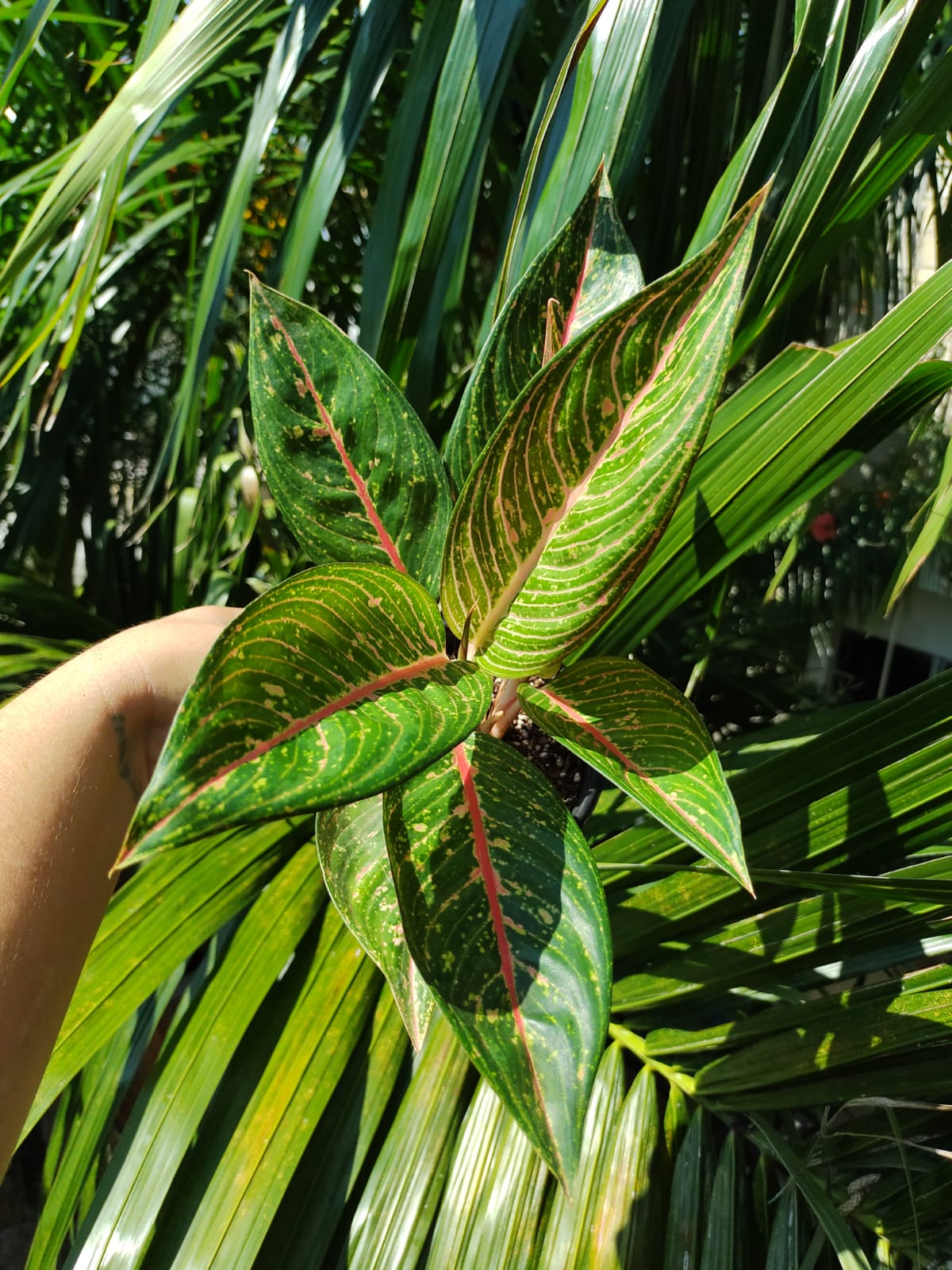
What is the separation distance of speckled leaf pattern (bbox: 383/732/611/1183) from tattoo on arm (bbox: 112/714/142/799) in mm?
197

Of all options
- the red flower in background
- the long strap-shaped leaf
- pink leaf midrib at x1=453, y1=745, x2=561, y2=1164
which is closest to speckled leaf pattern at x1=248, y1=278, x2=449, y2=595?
pink leaf midrib at x1=453, y1=745, x2=561, y2=1164

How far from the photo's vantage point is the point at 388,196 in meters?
0.55

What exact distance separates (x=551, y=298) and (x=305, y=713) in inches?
8.5

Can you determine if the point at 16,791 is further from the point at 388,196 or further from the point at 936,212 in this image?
the point at 936,212

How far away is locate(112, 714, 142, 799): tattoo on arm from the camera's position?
419mm

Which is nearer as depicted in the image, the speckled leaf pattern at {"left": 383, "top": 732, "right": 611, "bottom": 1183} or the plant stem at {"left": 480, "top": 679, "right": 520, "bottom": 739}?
the speckled leaf pattern at {"left": 383, "top": 732, "right": 611, "bottom": 1183}

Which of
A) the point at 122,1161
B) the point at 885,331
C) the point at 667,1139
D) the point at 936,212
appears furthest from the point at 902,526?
the point at 122,1161

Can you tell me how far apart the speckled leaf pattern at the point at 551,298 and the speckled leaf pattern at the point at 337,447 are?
0.11ft

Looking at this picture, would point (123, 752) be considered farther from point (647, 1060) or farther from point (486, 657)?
point (647, 1060)

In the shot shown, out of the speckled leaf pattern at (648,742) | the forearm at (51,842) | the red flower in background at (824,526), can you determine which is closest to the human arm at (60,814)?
the forearm at (51,842)

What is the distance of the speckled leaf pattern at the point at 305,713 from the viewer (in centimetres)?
19

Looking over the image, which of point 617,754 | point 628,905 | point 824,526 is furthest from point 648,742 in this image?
point 824,526

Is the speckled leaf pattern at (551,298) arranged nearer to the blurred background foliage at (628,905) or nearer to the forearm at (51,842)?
the blurred background foliage at (628,905)

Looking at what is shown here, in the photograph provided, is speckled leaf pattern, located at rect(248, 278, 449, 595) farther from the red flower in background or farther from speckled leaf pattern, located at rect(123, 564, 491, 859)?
the red flower in background
